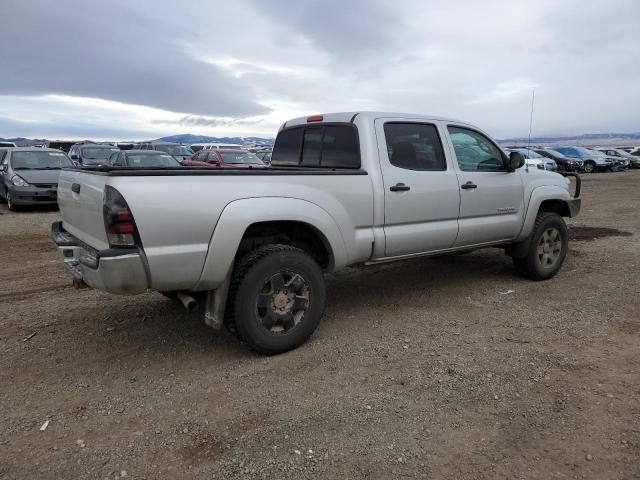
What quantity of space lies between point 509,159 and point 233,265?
11.2ft

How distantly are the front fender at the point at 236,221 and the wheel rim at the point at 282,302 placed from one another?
14.9 inches

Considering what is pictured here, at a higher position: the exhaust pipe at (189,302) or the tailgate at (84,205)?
the tailgate at (84,205)

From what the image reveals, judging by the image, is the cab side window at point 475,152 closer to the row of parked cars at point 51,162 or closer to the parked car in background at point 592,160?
the row of parked cars at point 51,162

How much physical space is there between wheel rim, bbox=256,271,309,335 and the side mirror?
9.44 ft

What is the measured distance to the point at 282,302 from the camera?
388 cm

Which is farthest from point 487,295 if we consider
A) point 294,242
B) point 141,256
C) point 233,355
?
point 141,256

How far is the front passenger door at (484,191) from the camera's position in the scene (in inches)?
201

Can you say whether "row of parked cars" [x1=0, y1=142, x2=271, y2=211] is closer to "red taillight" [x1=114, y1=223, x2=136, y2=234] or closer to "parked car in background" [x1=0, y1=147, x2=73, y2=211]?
"parked car in background" [x1=0, y1=147, x2=73, y2=211]

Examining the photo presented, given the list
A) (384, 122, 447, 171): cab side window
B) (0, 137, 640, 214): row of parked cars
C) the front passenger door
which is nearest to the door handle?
(384, 122, 447, 171): cab side window

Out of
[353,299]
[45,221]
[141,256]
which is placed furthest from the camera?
[45,221]

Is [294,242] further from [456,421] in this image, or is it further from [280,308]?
[456,421]

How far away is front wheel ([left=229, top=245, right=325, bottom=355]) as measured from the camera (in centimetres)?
367

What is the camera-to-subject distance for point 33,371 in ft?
12.1

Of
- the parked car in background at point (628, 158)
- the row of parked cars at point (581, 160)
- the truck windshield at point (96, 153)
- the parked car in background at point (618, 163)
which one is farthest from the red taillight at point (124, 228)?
the parked car in background at point (628, 158)
